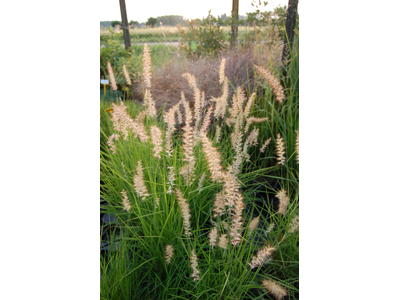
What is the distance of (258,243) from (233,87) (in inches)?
29.5

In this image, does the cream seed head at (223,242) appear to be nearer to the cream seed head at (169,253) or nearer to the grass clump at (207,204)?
the grass clump at (207,204)

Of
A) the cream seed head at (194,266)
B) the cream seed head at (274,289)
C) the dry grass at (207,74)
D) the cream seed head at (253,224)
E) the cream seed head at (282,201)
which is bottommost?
the cream seed head at (274,289)

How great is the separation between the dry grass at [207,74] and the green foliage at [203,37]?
5 cm

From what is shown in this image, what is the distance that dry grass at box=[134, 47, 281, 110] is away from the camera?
148 cm

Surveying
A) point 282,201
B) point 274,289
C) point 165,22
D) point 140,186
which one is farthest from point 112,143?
point 274,289

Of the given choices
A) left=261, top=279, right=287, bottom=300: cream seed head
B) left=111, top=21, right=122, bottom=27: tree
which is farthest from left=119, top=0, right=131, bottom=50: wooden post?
left=261, top=279, right=287, bottom=300: cream seed head

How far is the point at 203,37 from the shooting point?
5.12 ft

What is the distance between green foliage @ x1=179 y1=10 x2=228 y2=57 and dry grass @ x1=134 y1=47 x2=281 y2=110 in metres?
0.05

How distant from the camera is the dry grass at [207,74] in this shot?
1481 millimetres

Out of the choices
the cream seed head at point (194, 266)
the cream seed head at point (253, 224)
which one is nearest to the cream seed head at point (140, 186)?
the cream seed head at point (194, 266)

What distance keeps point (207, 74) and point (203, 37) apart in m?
0.20

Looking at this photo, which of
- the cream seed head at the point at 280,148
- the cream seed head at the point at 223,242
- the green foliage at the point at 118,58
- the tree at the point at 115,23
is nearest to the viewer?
the cream seed head at the point at 223,242

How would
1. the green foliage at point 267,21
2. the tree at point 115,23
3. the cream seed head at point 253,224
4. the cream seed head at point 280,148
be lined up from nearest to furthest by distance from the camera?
the cream seed head at point 253,224, the cream seed head at point 280,148, the green foliage at point 267,21, the tree at point 115,23
